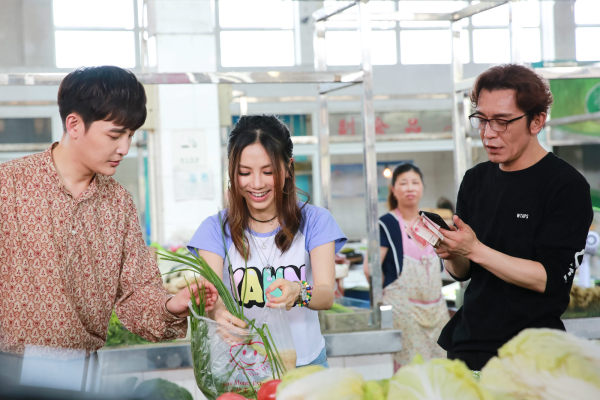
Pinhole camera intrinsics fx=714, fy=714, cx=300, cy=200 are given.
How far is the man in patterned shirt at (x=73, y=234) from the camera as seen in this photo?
1.56 m

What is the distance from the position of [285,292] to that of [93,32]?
1112cm

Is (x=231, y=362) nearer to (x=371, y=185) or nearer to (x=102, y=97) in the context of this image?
(x=102, y=97)

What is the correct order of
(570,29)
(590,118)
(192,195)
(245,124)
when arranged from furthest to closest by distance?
(570,29) → (192,195) → (590,118) → (245,124)

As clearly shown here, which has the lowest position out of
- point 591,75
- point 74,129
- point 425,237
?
point 425,237

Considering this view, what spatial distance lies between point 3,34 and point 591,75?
1060cm

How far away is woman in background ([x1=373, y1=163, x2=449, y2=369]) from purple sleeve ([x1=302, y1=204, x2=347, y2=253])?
6.93 ft

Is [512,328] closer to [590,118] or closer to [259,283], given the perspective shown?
[259,283]

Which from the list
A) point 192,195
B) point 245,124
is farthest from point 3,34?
point 245,124

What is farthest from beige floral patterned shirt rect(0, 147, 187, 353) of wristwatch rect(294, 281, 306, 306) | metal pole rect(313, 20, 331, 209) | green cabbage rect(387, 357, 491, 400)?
metal pole rect(313, 20, 331, 209)

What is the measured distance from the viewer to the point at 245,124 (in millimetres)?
1934

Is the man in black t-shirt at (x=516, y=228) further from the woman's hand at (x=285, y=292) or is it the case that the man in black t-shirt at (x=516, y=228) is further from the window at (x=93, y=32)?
A: the window at (x=93, y=32)

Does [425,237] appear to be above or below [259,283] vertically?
above

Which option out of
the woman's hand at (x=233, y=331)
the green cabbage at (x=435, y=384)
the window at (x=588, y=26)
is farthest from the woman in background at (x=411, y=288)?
the window at (x=588, y=26)

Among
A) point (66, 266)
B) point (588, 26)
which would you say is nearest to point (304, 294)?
point (66, 266)
